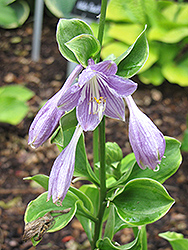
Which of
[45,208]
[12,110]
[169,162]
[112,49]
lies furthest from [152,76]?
[45,208]

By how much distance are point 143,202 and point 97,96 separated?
307mm

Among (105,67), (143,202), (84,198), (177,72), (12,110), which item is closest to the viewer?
(105,67)

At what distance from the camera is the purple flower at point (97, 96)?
0.65 m

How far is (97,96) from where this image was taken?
2.39 feet

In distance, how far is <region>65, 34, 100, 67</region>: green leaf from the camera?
67cm

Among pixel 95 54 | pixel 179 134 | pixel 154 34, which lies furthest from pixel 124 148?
pixel 95 54

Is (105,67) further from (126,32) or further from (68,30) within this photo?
(126,32)

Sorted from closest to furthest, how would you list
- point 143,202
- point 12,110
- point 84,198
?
point 143,202 < point 84,198 < point 12,110

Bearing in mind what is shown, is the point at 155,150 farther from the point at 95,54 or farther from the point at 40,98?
the point at 40,98

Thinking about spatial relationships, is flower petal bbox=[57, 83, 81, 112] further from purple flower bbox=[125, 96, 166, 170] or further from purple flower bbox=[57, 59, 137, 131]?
purple flower bbox=[125, 96, 166, 170]

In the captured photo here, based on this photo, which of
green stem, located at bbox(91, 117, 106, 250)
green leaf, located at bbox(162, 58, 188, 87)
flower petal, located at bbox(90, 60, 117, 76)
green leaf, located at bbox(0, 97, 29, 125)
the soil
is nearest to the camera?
flower petal, located at bbox(90, 60, 117, 76)

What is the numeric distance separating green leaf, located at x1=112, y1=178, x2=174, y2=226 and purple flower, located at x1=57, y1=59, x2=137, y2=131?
217 mm

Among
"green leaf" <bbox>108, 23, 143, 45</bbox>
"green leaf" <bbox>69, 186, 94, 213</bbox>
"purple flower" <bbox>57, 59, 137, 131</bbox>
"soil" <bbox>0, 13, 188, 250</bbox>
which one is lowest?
"soil" <bbox>0, 13, 188, 250</bbox>

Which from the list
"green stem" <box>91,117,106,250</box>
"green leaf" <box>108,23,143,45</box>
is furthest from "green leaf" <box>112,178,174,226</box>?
"green leaf" <box>108,23,143,45</box>
